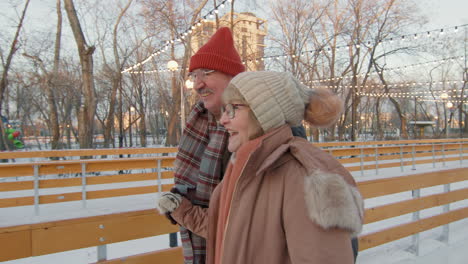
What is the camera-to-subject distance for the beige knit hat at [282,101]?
1.14 m

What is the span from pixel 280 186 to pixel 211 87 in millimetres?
714

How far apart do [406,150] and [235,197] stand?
449 inches

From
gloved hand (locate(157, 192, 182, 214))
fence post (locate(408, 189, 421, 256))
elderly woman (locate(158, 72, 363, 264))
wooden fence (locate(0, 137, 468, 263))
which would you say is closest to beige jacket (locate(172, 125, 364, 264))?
elderly woman (locate(158, 72, 363, 264))

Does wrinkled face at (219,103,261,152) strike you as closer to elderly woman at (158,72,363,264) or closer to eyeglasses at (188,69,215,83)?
elderly woman at (158,72,363,264)

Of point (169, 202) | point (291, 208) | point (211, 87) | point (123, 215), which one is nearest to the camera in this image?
point (291, 208)

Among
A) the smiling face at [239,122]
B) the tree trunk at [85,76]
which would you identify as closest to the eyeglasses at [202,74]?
the smiling face at [239,122]

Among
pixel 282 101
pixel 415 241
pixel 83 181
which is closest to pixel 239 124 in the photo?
pixel 282 101

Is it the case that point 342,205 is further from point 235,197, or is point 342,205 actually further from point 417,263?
point 417,263

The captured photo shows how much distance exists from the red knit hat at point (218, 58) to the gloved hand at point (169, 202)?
0.63 meters

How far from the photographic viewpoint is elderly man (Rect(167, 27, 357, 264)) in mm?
1527

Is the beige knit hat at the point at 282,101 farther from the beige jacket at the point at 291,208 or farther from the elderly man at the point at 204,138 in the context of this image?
the elderly man at the point at 204,138

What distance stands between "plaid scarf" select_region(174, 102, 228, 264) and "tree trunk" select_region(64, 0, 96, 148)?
9.36 metres

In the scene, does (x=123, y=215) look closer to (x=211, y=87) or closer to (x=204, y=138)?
(x=204, y=138)

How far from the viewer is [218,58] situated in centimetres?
161
